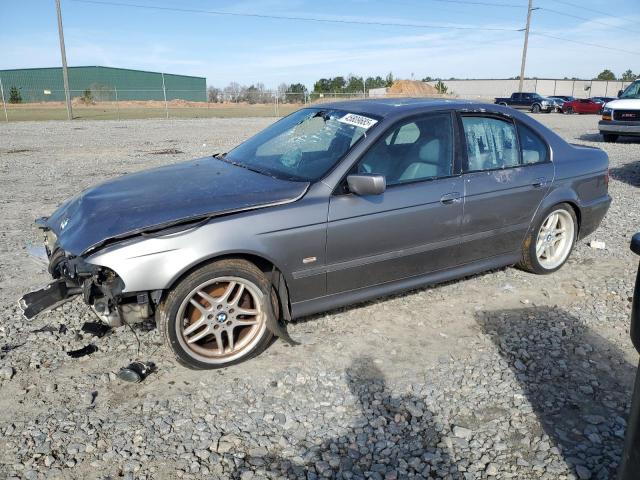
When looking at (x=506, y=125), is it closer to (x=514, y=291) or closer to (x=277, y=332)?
(x=514, y=291)

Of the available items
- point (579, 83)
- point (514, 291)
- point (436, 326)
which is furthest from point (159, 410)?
point (579, 83)

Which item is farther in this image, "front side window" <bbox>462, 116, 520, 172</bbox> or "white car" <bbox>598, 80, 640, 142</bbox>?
"white car" <bbox>598, 80, 640, 142</bbox>

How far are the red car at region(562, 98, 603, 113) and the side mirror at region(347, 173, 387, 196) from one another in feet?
128

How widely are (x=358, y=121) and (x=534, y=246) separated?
6.83ft

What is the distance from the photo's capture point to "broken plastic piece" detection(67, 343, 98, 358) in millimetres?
3312

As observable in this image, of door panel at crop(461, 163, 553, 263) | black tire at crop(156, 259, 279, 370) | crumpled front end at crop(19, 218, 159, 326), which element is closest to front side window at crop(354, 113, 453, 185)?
door panel at crop(461, 163, 553, 263)

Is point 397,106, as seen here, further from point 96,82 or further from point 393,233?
point 96,82

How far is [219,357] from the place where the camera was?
3234 mm

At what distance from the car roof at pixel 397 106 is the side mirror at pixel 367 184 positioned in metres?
0.74

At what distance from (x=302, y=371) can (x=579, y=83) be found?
75.2 metres

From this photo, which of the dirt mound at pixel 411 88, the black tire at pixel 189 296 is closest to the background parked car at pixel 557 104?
the dirt mound at pixel 411 88

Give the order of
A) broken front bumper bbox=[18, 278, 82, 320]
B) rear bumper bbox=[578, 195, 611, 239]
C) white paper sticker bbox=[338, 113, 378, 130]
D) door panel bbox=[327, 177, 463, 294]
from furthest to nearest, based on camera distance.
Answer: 1. rear bumper bbox=[578, 195, 611, 239]
2. white paper sticker bbox=[338, 113, 378, 130]
3. door panel bbox=[327, 177, 463, 294]
4. broken front bumper bbox=[18, 278, 82, 320]

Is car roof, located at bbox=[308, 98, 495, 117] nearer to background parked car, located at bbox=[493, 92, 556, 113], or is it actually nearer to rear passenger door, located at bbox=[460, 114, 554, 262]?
rear passenger door, located at bbox=[460, 114, 554, 262]

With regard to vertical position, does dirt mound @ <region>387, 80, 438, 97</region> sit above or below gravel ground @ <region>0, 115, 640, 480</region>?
above
